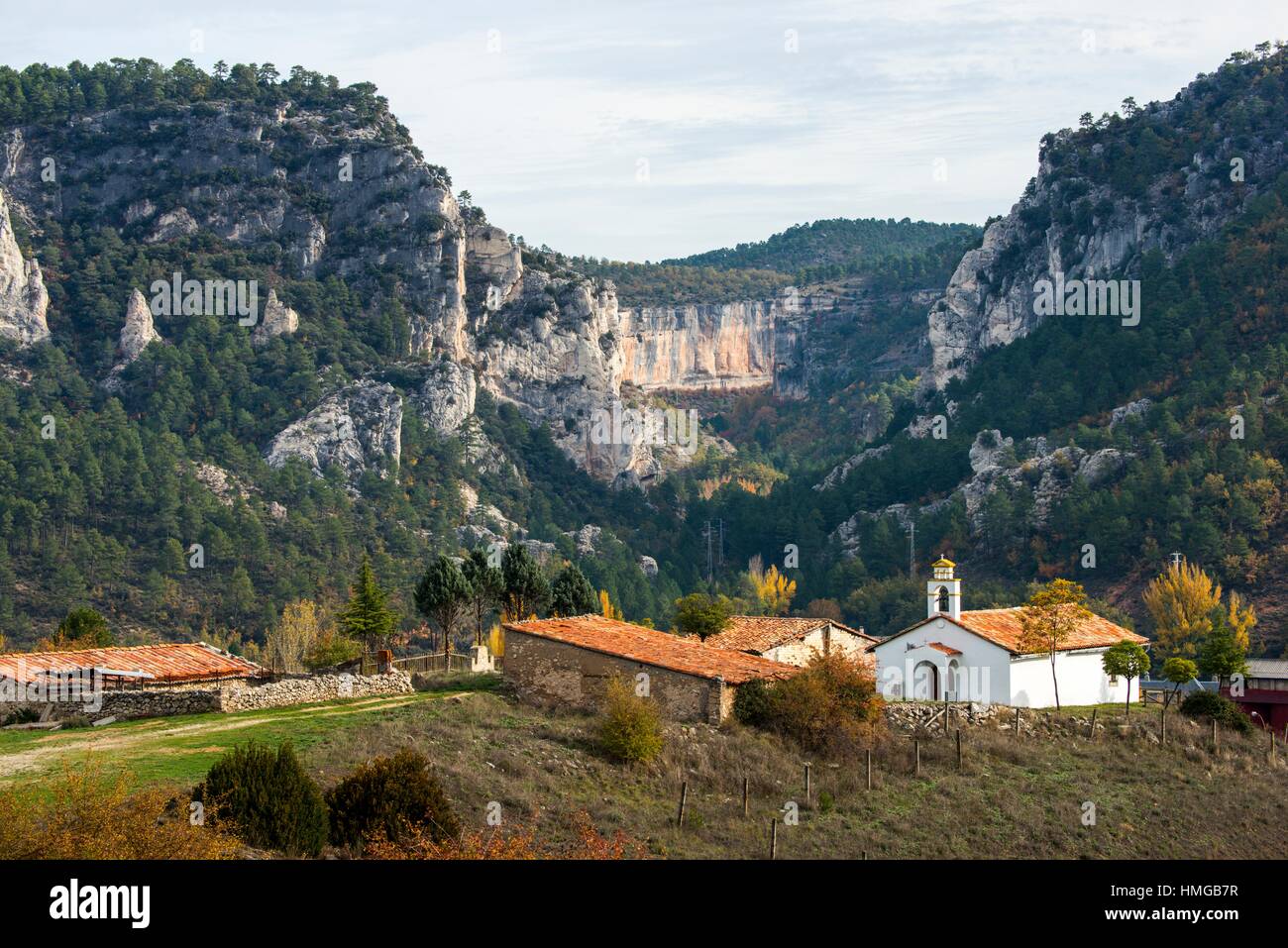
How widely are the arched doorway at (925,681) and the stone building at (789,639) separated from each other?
1.60 meters

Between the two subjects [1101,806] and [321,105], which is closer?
[1101,806]

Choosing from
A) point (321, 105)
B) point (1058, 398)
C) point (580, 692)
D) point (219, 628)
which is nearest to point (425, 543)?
point (219, 628)

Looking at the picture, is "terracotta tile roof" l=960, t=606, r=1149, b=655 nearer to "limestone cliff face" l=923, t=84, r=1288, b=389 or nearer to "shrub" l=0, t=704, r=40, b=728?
"shrub" l=0, t=704, r=40, b=728

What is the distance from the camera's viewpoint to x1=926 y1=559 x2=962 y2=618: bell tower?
57.7m

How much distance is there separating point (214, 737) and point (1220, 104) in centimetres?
13498

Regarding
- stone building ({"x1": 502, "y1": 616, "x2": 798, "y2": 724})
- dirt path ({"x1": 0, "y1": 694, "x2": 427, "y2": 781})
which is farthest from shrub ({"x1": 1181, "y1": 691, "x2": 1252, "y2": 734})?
dirt path ({"x1": 0, "y1": 694, "x2": 427, "y2": 781})

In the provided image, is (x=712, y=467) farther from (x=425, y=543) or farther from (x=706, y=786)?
(x=706, y=786)

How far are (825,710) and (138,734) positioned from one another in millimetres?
16173

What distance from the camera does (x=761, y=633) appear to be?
54031 millimetres

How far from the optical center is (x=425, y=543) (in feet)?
420

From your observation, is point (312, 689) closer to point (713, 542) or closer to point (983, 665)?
point (983, 665)

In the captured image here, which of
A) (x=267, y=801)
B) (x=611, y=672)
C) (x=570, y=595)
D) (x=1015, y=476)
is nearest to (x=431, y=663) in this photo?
(x=570, y=595)

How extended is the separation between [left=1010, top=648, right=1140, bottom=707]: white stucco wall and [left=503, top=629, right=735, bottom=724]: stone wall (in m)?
16.0

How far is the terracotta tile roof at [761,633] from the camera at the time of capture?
52031 mm
